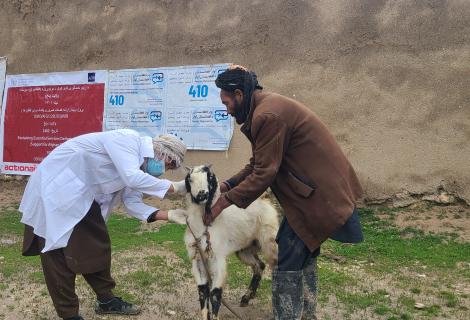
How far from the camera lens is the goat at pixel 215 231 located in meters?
3.70

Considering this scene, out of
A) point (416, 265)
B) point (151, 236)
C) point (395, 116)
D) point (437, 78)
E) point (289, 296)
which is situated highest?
point (437, 78)

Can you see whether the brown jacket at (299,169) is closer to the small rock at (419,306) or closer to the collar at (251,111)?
the collar at (251,111)

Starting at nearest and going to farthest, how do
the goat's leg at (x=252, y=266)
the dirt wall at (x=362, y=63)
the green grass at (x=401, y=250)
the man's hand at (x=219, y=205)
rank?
the man's hand at (x=219, y=205) → the goat's leg at (x=252, y=266) → the green grass at (x=401, y=250) → the dirt wall at (x=362, y=63)

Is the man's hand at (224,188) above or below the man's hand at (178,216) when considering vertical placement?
above

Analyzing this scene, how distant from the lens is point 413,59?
7.45 metres

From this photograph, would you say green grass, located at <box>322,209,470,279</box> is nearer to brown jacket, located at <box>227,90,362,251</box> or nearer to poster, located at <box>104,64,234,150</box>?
brown jacket, located at <box>227,90,362,251</box>

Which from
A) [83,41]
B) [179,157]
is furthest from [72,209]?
[83,41]

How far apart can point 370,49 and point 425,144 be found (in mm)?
1604

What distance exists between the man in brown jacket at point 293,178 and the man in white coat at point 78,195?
2.56ft

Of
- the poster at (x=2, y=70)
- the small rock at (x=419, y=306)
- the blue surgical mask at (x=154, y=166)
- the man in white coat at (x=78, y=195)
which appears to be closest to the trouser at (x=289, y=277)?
the man in white coat at (x=78, y=195)

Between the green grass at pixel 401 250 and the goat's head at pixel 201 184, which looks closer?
the goat's head at pixel 201 184

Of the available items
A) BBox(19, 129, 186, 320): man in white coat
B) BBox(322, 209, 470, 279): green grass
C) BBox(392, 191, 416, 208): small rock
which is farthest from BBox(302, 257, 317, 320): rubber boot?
BBox(392, 191, 416, 208): small rock

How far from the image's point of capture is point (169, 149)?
12.6 feet

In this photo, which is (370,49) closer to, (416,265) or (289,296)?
(416,265)
